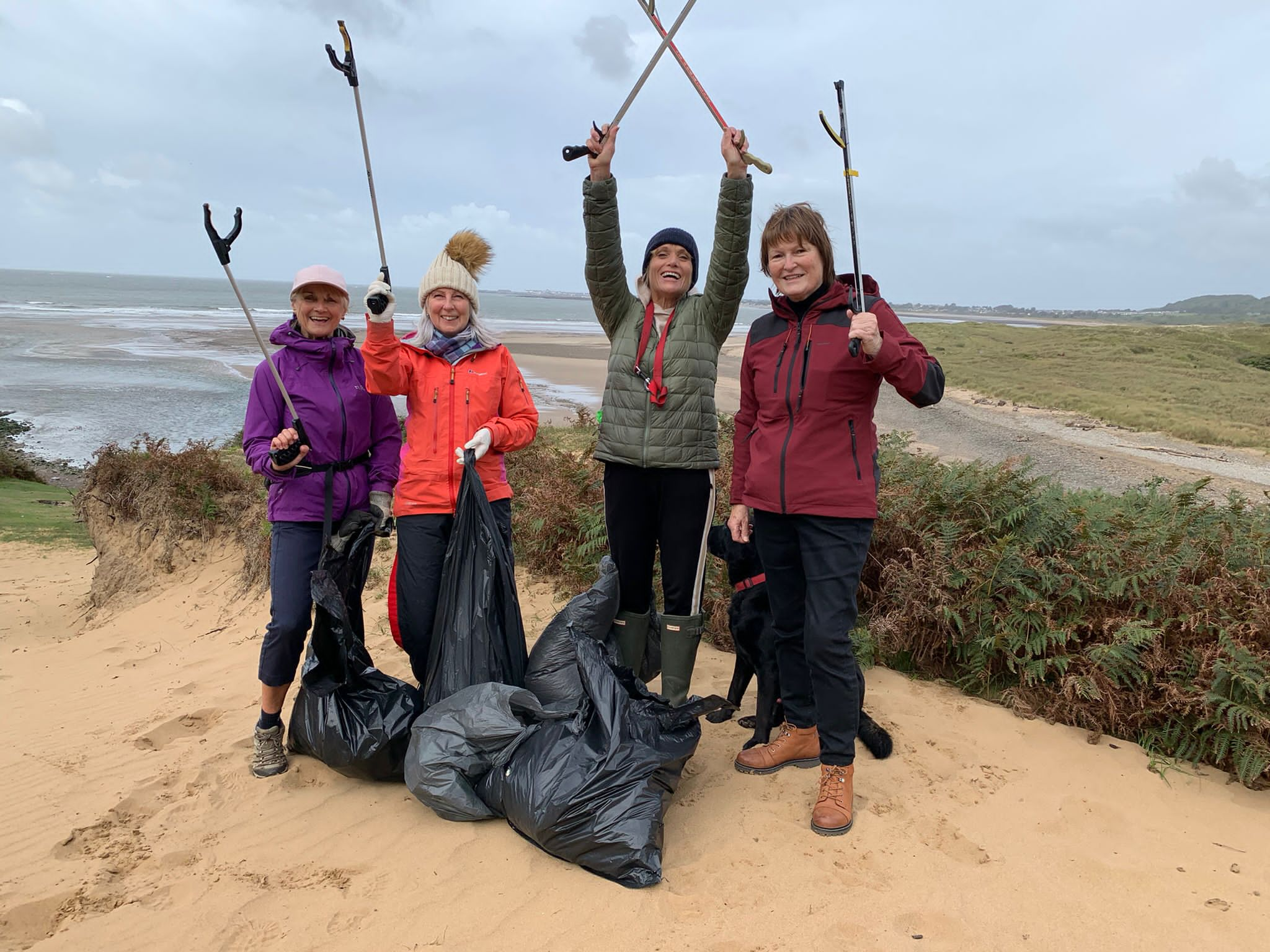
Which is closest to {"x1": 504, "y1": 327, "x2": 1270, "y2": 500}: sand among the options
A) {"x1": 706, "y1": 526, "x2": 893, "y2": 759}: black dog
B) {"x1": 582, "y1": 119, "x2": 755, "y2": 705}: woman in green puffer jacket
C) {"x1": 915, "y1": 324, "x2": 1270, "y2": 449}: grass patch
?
{"x1": 915, "y1": 324, "x2": 1270, "y2": 449}: grass patch

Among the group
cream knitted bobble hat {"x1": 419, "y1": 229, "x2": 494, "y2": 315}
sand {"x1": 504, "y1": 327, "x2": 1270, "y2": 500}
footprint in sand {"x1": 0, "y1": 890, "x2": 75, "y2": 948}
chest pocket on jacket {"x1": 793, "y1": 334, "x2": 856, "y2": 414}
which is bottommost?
footprint in sand {"x1": 0, "y1": 890, "x2": 75, "y2": 948}

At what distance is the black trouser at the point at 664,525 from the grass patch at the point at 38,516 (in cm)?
697

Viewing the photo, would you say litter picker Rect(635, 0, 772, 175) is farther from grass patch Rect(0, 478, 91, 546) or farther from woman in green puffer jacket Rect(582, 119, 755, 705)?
grass patch Rect(0, 478, 91, 546)

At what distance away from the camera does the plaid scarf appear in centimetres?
315

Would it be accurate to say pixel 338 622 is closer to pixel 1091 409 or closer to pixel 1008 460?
pixel 1008 460

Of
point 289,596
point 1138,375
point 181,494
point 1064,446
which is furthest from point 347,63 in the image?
point 1138,375

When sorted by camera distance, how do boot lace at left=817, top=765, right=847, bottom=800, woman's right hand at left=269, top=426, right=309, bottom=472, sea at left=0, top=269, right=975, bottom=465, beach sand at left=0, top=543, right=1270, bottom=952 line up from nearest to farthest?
beach sand at left=0, top=543, right=1270, bottom=952 < boot lace at left=817, top=765, right=847, bottom=800 < woman's right hand at left=269, top=426, right=309, bottom=472 < sea at left=0, top=269, right=975, bottom=465

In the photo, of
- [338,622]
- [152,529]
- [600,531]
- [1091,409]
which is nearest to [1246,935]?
[338,622]

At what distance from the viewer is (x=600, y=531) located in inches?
188

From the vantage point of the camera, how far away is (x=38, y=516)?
862 centimetres

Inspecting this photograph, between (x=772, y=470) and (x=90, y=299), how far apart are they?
72.9 meters

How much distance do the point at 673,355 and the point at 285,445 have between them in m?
1.48

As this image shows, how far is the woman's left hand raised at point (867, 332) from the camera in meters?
2.33

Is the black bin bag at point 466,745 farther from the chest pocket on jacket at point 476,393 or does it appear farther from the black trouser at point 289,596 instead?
the chest pocket on jacket at point 476,393
